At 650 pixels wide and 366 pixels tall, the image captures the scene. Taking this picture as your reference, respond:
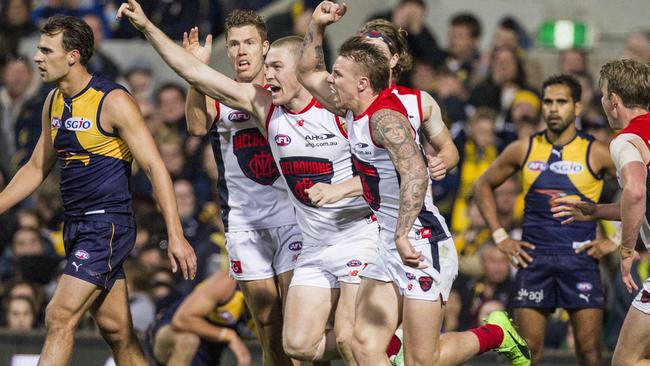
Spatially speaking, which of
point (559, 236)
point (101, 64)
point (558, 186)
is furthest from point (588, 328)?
point (101, 64)

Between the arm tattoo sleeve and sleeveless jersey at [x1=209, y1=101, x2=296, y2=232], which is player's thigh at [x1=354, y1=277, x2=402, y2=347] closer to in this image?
the arm tattoo sleeve

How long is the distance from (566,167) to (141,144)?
144 inches

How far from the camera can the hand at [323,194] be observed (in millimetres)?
8492

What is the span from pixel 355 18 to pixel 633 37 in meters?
3.83

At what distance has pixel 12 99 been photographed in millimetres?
17031

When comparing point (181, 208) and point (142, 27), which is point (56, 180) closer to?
point (181, 208)

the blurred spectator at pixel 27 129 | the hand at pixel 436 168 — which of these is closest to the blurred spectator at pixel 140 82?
the blurred spectator at pixel 27 129

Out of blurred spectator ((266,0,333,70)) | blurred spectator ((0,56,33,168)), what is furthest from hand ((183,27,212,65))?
blurred spectator ((0,56,33,168))

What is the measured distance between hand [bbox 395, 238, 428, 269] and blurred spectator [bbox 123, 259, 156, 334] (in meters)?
5.87

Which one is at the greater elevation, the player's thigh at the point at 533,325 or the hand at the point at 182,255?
the hand at the point at 182,255

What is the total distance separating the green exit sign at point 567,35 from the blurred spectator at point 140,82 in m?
5.01

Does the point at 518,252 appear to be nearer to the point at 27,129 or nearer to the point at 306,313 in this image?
the point at 306,313

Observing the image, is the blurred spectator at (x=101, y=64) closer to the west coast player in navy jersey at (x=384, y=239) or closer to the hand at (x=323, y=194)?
the west coast player in navy jersey at (x=384, y=239)

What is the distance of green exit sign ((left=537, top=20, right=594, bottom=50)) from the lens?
55.8ft
